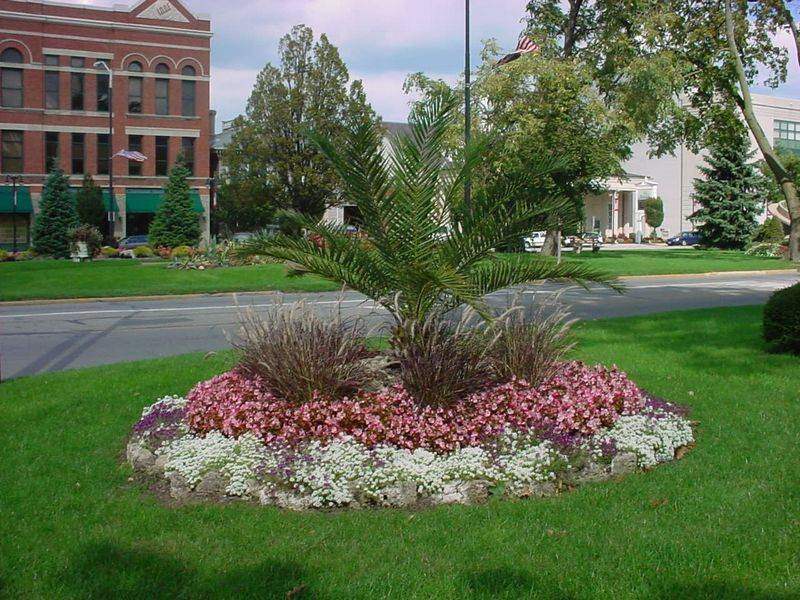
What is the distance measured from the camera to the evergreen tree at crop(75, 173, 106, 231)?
45031 mm

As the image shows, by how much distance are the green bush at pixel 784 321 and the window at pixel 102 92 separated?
4473 centimetres

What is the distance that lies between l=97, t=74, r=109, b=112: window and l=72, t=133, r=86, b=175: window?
75.3 inches

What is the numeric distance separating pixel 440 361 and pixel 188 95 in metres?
46.2

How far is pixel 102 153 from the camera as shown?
48.3 meters

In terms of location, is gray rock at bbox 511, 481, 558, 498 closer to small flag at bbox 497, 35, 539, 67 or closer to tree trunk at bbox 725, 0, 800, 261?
tree trunk at bbox 725, 0, 800, 261

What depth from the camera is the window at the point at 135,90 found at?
48.0m

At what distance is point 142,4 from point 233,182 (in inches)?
619

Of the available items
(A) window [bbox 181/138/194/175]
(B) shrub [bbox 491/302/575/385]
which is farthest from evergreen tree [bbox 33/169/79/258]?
(B) shrub [bbox 491/302/575/385]

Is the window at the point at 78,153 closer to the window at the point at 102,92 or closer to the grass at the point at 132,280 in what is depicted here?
the window at the point at 102,92

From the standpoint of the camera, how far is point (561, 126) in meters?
29.6

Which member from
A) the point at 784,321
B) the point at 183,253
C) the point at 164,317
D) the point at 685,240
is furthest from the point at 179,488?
the point at 685,240

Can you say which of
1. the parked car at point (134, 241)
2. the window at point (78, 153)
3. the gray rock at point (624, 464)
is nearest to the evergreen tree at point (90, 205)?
the window at point (78, 153)

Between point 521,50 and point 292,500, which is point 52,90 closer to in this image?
point 521,50

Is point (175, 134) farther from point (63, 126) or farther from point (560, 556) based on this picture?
point (560, 556)
